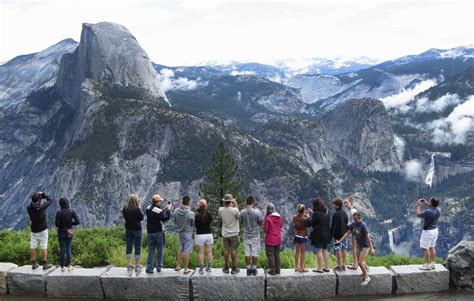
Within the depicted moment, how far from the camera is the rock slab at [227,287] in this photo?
14195mm

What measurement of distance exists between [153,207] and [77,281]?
3.18 meters

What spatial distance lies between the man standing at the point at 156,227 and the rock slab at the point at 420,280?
7.51 meters

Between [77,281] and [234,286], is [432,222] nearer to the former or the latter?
[234,286]

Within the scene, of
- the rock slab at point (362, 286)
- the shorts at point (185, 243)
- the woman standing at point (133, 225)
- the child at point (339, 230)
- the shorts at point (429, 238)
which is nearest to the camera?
the rock slab at point (362, 286)

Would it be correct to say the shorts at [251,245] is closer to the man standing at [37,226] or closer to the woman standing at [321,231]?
the woman standing at [321,231]

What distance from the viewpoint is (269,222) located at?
15.0 m

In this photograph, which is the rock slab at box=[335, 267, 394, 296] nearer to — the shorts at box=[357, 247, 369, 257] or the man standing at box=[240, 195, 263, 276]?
the shorts at box=[357, 247, 369, 257]

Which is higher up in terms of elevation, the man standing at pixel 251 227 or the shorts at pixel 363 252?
the man standing at pixel 251 227

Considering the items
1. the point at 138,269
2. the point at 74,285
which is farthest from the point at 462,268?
the point at 74,285

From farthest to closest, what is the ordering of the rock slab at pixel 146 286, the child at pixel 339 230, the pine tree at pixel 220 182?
the pine tree at pixel 220 182
the child at pixel 339 230
the rock slab at pixel 146 286

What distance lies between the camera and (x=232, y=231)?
15117 millimetres

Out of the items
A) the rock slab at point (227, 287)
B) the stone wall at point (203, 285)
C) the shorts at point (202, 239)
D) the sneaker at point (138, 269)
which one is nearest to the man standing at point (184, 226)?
the shorts at point (202, 239)

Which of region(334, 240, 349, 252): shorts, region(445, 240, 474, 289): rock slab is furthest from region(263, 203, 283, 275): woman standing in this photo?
region(445, 240, 474, 289): rock slab

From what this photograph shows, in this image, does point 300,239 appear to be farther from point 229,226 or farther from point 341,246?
point 229,226
